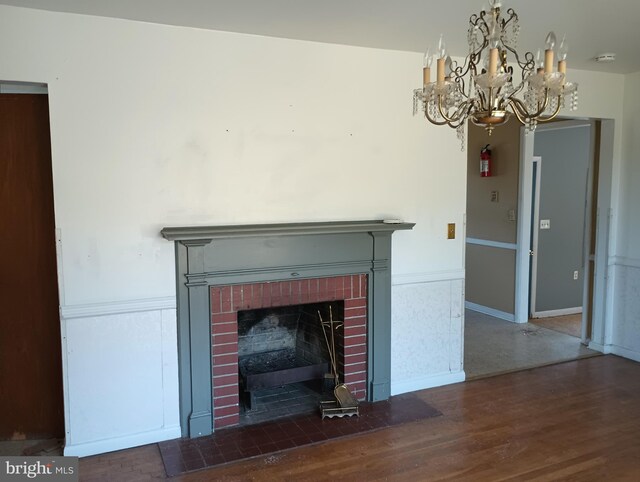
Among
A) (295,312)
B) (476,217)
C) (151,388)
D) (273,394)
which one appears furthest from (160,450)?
(476,217)

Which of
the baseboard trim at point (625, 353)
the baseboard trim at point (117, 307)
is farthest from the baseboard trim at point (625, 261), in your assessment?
the baseboard trim at point (117, 307)

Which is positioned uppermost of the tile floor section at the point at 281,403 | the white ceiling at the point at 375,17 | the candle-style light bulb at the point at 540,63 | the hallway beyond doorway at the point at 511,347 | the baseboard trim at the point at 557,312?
the white ceiling at the point at 375,17

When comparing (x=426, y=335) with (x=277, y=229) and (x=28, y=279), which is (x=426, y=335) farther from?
(x=28, y=279)

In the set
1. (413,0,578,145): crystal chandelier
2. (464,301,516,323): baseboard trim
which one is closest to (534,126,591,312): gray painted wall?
(464,301,516,323): baseboard trim

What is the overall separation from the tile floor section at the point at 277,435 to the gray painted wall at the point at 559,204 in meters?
3.03

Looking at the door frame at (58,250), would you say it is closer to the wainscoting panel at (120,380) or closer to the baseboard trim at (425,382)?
the wainscoting panel at (120,380)

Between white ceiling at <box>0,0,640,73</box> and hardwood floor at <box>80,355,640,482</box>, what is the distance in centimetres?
235

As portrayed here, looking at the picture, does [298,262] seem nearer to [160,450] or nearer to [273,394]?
[273,394]

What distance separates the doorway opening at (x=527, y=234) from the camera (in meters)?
5.56

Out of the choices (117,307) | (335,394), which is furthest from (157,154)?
(335,394)

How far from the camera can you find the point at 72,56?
2.81 meters

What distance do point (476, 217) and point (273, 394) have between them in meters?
3.42

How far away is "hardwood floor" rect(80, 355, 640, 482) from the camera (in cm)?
281

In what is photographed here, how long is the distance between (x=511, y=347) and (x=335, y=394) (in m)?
2.08
